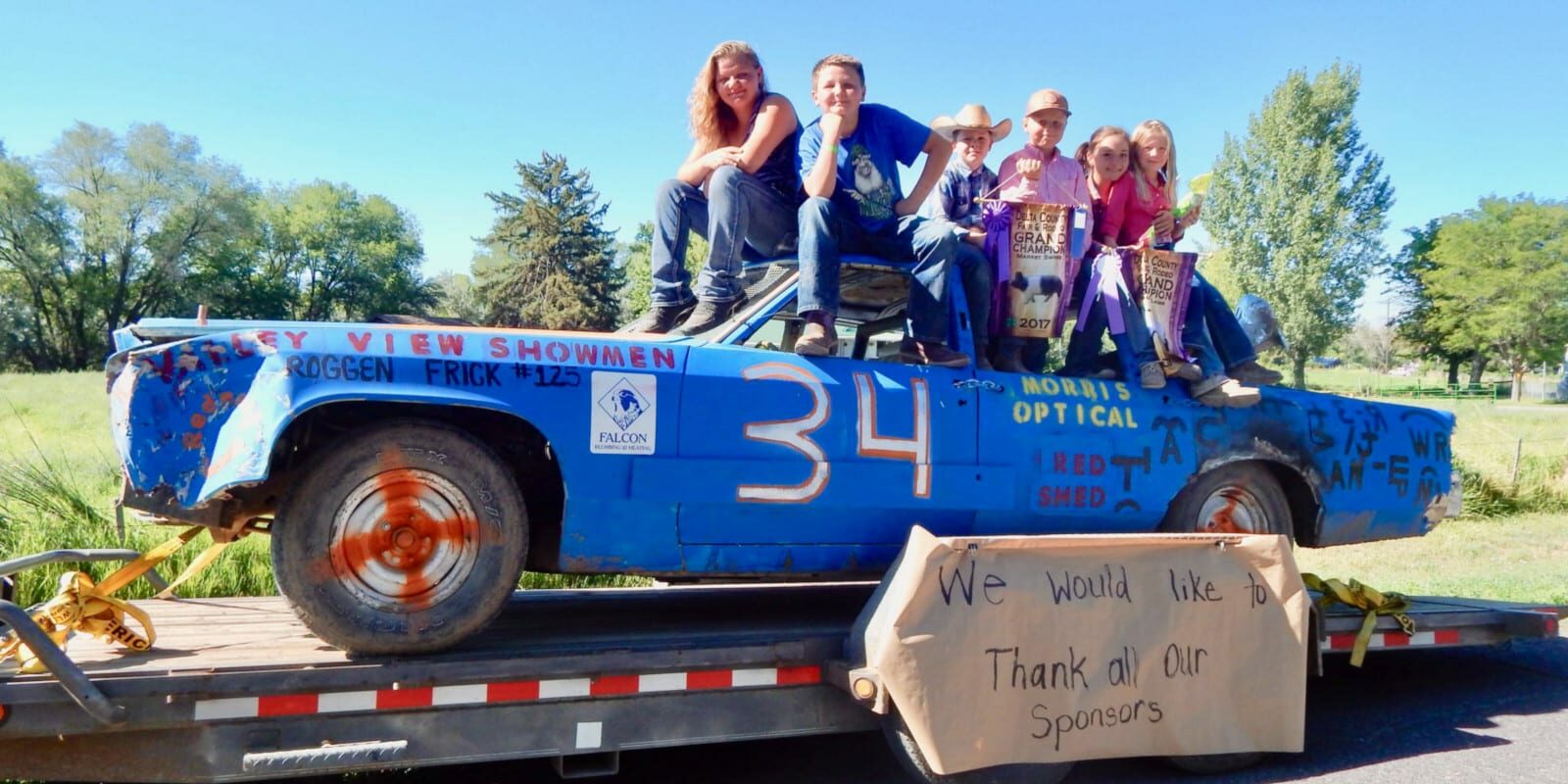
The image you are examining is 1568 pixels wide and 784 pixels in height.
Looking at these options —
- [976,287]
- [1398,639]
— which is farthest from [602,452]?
[1398,639]

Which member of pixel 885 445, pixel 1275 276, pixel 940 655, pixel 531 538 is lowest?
pixel 940 655

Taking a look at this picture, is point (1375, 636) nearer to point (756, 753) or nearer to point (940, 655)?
point (940, 655)

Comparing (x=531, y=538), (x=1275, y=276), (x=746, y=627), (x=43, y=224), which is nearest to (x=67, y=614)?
(x=531, y=538)

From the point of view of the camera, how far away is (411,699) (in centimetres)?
291

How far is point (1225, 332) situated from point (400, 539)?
3742 millimetres

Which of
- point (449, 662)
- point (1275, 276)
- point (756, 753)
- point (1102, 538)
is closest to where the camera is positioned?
point (449, 662)

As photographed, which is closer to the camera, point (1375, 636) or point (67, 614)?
point (67, 614)

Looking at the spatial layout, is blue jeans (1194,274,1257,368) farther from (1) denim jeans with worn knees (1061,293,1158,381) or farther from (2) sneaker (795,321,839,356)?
(2) sneaker (795,321,839,356)

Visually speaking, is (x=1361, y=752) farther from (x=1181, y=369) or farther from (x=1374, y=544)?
(x=1374, y=544)

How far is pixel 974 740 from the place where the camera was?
3.25m

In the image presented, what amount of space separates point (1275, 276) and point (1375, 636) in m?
33.4

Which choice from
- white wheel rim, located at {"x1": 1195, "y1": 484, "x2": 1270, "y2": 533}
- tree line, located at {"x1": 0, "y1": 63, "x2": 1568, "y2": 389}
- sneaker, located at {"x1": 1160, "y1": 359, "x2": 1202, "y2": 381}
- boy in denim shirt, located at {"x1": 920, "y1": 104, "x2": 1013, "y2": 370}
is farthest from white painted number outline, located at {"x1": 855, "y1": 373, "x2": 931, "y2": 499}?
tree line, located at {"x1": 0, "y1": 63, "x2": 1568, "y2": 389}

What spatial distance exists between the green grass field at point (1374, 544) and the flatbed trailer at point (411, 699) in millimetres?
2399

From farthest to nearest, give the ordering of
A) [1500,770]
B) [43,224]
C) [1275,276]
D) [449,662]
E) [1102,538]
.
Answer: [43,224], [1275,276], [1500,770], [1102,538], [449,662]
